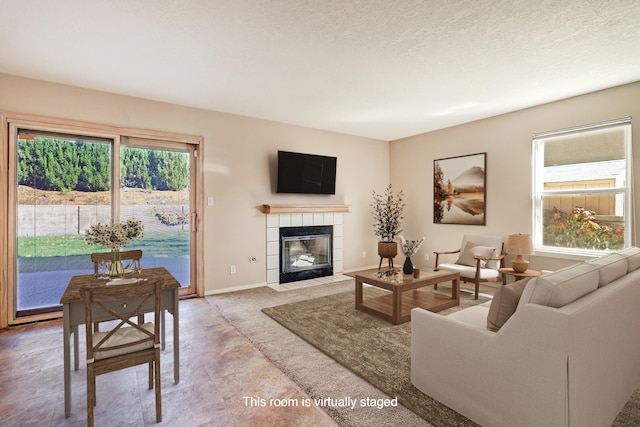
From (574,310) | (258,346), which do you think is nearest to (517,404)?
(574,310)

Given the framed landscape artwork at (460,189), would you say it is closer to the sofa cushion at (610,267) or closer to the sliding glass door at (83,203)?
the sofa cushion at (610,267)

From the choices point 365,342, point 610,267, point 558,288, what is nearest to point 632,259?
point 610,267

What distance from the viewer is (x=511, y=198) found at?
4633 millimetres

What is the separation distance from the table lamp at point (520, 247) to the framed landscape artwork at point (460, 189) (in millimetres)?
1127

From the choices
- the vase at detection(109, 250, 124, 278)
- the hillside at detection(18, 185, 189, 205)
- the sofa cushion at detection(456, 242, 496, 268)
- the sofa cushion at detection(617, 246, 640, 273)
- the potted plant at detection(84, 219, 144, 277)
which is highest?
the hillside at detection(18, 185, 189, 205)

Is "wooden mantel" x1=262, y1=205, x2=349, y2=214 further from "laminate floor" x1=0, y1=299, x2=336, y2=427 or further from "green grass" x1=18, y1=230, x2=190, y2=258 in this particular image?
"laminate floor" x1=0, y1=299, x2=336, y2=427

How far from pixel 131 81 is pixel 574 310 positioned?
4252 millimetres

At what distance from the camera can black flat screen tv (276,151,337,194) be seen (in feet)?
16.5

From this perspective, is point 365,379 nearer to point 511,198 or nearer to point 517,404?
point 517,404

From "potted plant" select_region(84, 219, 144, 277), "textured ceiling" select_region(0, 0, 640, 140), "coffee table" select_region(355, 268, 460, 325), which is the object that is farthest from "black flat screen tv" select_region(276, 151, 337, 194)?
"potted plant" select_region(84, 219, 144, 277)

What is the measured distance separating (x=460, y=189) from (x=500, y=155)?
81 cm

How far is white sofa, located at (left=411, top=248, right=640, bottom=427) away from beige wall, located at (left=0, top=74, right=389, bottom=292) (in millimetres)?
3260

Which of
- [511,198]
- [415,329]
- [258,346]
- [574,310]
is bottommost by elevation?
[258,346]

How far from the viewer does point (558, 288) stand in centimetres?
156
